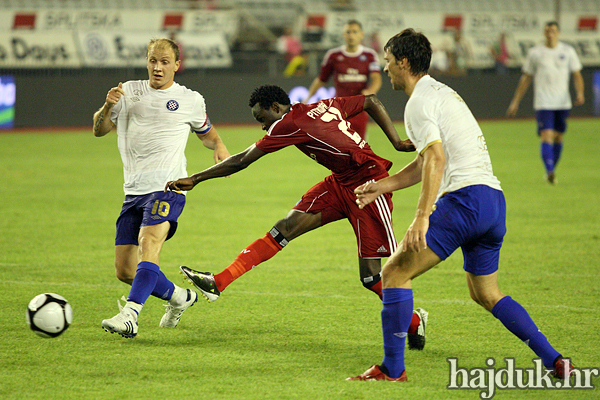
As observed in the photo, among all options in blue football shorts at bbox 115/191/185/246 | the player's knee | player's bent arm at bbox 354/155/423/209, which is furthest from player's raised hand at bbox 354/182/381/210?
blue football shorts at bbox 115/191/185/246

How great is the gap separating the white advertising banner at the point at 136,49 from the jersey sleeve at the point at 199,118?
63.0 ft

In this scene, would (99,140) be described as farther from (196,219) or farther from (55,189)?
(196,219)

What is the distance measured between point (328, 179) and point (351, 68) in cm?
666

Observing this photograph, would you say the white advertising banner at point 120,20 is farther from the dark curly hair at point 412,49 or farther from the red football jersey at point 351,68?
the dark curly hair at point 412,49

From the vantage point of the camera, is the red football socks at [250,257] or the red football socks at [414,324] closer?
the red football socks at [414,324]

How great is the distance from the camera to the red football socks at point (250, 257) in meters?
5.48

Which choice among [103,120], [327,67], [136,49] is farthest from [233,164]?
[136,49]

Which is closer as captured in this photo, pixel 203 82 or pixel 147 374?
pixel 147 374

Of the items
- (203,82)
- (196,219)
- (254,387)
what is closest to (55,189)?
(196,219)

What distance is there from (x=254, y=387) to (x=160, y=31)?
24274 mm

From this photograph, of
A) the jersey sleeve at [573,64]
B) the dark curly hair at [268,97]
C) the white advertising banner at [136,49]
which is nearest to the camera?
the dark curly hair at [268,97]

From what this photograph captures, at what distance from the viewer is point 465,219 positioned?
13.4 feet

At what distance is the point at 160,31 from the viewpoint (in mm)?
27062

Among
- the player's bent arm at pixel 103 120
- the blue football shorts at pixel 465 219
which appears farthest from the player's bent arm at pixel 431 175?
the player's bent arm at pixel 103 120
